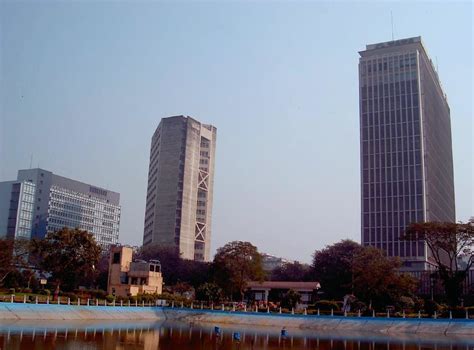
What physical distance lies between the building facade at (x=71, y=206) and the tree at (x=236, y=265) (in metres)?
81.8

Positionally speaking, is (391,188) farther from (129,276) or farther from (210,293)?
(129,276)

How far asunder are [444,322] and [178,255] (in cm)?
7025

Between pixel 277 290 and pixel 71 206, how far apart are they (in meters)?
98.3

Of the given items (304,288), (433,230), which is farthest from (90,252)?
(433,230)

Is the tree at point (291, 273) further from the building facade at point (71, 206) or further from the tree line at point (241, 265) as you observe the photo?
the building facade at point (71, 206)

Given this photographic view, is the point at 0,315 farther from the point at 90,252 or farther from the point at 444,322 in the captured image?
the point at 444,322

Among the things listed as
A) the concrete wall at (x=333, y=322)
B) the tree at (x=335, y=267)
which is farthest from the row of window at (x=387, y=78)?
the concrete wall at (x=333, y=322)

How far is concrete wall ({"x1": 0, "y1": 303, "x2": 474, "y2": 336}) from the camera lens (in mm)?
48406

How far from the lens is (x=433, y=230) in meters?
61.0

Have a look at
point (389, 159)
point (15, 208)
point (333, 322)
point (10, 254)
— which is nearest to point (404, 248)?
point (389, 159)

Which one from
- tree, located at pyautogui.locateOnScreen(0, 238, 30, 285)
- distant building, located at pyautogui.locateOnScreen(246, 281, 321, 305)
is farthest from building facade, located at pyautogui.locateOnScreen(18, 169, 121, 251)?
tree, located at pyautogui.locateOnScreen(0, 238, 30, 285)

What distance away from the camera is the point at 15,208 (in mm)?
147750

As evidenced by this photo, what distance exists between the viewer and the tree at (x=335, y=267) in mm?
84375

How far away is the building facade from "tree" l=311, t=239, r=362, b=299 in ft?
241
